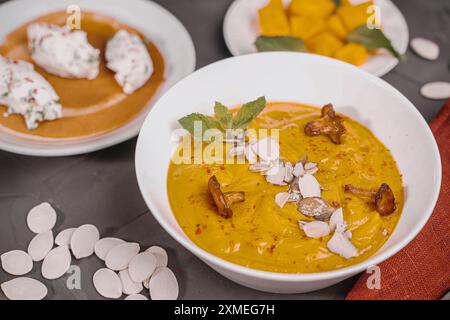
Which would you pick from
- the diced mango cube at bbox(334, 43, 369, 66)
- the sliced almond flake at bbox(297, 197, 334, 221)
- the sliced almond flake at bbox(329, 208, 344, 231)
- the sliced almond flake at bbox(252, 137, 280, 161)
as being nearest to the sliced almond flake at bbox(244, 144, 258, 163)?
the sliced almond flake at bbox(252, 137, 280, 161)

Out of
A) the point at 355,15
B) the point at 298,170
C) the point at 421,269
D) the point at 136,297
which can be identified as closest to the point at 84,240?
the point at 136,297

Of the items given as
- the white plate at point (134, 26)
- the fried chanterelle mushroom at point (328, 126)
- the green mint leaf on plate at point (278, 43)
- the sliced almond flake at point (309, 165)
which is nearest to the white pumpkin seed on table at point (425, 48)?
the green mint leaf on plate at point (278, 43)

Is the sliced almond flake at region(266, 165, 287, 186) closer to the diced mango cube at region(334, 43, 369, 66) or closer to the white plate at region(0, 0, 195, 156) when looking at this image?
the white plate at region(0, 0, 195, 156)

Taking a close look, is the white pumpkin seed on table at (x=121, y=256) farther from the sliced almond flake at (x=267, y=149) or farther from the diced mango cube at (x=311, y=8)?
the diced mango cube at (x=311, y=8)

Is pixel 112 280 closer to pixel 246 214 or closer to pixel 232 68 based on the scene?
pixel 246 214

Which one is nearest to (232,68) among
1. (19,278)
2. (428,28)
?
(19,278)
